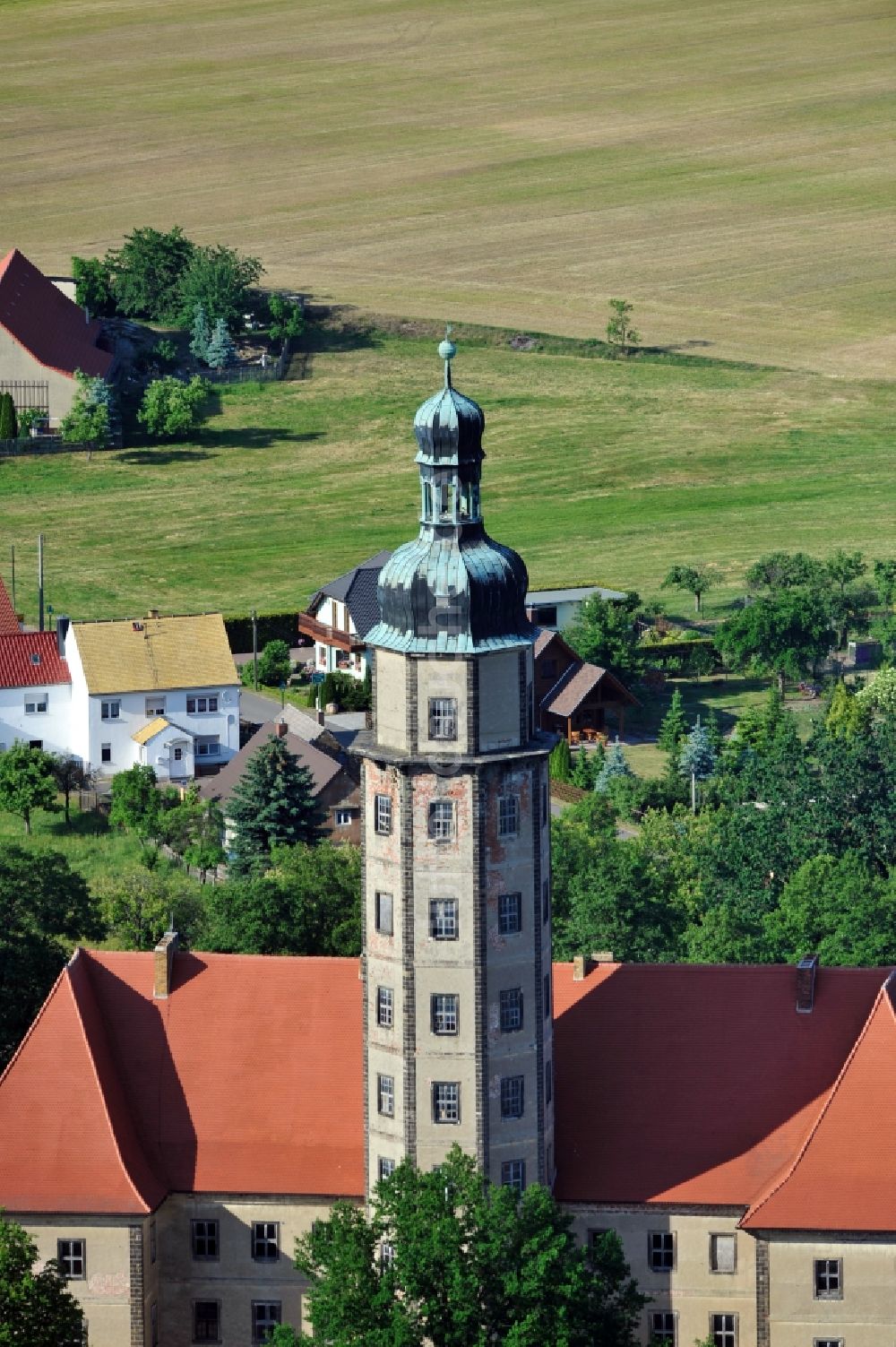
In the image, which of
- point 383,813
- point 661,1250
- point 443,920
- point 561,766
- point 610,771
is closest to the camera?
point 443,920

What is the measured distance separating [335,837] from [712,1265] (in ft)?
174

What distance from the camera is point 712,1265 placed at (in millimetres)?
106938

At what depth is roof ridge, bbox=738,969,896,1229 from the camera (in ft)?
348

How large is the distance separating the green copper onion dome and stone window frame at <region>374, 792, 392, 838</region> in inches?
164

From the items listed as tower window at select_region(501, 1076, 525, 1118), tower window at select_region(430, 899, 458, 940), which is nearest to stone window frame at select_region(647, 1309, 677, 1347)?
tower window at select_region(501, 1076, 525, 1118)

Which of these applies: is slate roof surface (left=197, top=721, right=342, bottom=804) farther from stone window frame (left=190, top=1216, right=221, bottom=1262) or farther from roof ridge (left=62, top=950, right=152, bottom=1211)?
stone window frame (left=190, top=1216, right=221, bottom=1262)

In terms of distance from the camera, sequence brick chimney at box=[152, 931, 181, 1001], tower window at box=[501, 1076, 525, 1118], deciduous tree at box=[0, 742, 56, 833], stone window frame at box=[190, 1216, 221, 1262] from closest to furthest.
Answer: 1. tower window at box=[501, 1076, 525, 1118]
2. stone window frame at box=[190, 1216, 221, 1262]
3. brick chimney at box=[152, 931, 181, 1001]
4. deciduous tree at box=[0, 742, 56, 833]

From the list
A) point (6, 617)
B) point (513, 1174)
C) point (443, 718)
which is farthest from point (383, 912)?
point (6, 617)

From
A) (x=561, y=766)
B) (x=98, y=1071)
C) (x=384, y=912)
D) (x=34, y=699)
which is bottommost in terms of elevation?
(x=98, y=1071)

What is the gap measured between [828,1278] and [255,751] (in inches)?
2353

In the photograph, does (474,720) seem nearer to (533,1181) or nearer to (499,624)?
(499,624)

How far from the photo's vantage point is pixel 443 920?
10181cm

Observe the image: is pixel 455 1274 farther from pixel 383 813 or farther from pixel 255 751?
pixel 255 751

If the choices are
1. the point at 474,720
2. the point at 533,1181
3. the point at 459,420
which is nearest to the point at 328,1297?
the point at 533,1181
